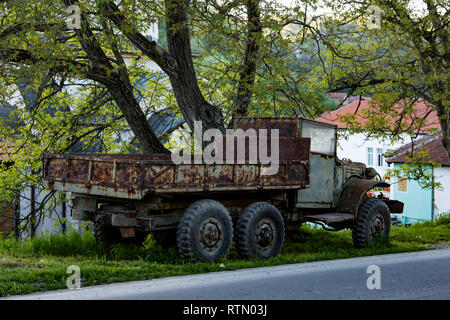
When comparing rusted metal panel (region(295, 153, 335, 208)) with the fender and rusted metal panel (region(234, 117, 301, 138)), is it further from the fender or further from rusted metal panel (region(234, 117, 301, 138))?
rusted metal panel (region(234, 117, 301, 138))

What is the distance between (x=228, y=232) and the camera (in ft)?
30.4

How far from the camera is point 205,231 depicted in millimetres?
9000

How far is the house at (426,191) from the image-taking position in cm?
3234

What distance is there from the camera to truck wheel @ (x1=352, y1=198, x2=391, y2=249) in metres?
11.3

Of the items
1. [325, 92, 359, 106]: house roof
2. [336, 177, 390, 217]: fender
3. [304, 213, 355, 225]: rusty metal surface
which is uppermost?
[325, 92, 359, 106]: house roof

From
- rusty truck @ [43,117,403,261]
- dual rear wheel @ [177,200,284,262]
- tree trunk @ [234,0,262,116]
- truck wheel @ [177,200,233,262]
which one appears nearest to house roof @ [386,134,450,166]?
tree trunk @ [234,0,262,116]

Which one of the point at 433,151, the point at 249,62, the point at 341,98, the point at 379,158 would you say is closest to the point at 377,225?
the point at 249,62

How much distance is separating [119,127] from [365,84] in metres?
6.62

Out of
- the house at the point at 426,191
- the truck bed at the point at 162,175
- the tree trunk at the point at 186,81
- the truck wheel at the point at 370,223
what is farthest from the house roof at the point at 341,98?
the truck bed at the point at 162,175

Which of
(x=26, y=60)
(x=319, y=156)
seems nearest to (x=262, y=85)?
(x=319, y=156)

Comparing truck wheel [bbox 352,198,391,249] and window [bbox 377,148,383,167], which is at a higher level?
window [bbox 377,148,383,167]

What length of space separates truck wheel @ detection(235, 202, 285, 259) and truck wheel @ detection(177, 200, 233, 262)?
13.7 inches

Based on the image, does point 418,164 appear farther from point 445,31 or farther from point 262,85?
→ point 262,85

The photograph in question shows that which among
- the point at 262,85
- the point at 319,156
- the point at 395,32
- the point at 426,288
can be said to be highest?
the point at 395,32
